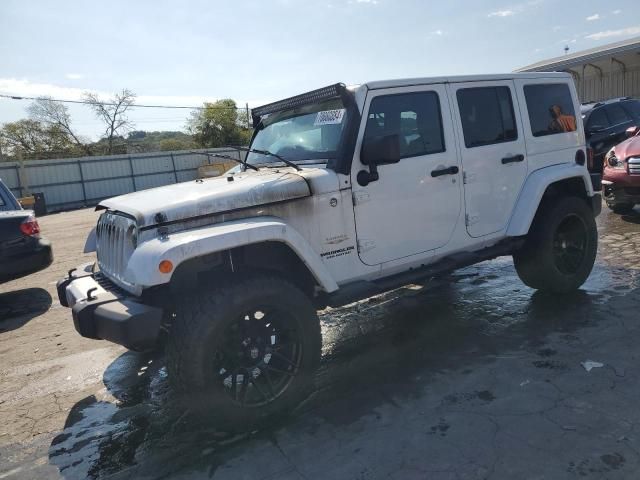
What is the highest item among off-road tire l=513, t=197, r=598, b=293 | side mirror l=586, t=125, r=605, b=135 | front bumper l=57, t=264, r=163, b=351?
side mirror l=586, t=125, r=605, b=135

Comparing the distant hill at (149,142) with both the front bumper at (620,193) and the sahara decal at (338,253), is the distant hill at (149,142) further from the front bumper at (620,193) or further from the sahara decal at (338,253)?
the sahara decal at (338,253)

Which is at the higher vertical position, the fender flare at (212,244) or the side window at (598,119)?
the side window at (598,119)

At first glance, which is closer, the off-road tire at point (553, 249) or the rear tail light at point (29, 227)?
the off-road tire at point (553, 249)

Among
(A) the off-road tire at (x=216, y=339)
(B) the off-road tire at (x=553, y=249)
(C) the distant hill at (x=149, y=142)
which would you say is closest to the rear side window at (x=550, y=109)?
(B) the off-road tire at (x=553, y=249)

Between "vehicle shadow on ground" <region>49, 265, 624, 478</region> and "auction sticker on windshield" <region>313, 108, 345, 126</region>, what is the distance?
190 centimetres

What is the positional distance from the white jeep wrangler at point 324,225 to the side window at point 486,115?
14 millimetres

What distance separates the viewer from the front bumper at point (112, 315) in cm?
267

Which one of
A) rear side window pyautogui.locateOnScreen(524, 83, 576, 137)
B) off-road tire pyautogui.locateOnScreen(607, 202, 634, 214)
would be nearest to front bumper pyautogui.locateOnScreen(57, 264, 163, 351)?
rear side window pyautogui.locateOnScreen(524, 83, 576, 137)

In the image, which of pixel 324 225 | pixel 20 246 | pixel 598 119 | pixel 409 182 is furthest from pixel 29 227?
pixel 598 119

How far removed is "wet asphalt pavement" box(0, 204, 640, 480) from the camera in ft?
8.60

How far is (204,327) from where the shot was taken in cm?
279

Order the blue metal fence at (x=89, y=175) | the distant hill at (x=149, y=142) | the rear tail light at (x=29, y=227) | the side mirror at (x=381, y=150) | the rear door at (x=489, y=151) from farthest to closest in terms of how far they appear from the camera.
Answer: the distant hill at (x=149, y=142), the blue metal fence at (x=89, y=175), the rear tail light at (x=29, y=227), the rear door at (x=489, y=151), the side mirror at (x=381, y=150)

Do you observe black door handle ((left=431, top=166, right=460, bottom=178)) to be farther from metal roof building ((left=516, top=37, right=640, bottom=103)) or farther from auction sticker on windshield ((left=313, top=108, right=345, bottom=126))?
metal roof building ((left=516, top=37, right=640, bottom=103))

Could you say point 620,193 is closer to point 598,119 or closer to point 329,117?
point 598,119
